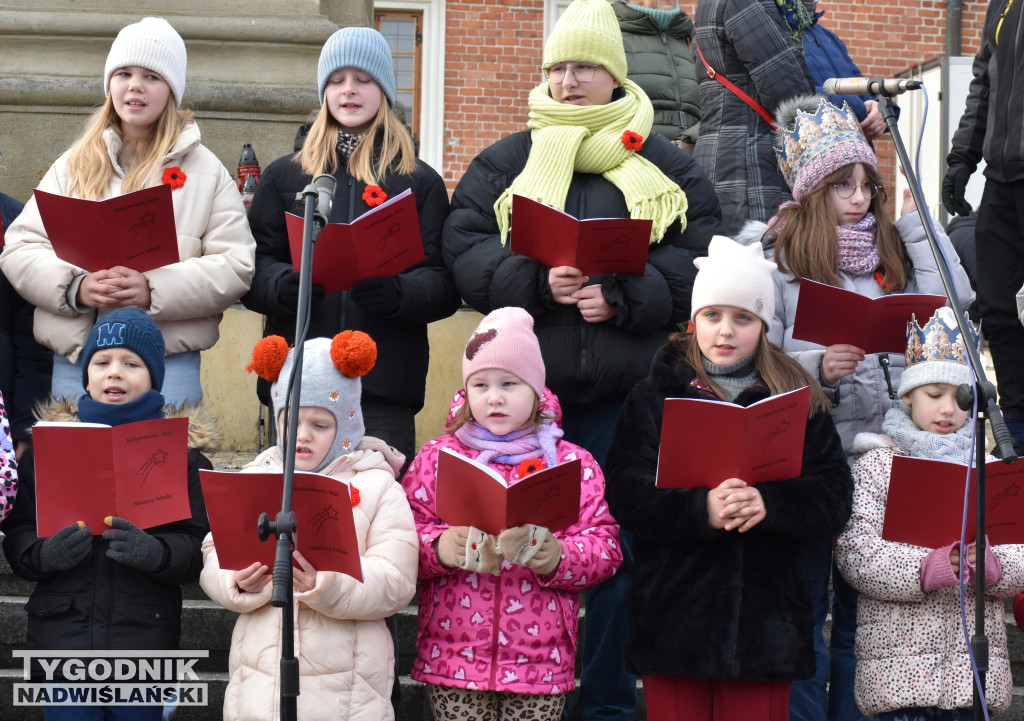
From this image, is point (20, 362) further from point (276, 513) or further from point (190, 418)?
point (276, 513)

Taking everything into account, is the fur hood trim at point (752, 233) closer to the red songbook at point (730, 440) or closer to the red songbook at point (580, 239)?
the red songbook at point (580, 239)

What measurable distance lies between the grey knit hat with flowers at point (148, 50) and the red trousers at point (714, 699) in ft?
8.19

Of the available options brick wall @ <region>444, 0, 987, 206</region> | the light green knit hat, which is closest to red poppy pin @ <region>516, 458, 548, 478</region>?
the light green knit hat

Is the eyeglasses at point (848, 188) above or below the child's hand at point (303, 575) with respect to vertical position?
above

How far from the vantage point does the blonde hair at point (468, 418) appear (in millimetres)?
3647

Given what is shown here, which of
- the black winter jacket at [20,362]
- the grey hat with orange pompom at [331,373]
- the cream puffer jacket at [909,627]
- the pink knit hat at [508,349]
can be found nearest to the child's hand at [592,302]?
the pink knit hat at [508,349]

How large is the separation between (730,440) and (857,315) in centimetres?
88

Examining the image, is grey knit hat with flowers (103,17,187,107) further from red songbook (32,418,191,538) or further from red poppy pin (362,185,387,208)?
red songbook (32,418,191,538)

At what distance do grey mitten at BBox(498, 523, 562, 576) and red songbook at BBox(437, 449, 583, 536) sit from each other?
7cm

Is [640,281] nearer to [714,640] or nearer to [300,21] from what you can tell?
[714,640]

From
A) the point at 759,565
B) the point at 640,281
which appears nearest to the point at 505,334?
the point at 640,281

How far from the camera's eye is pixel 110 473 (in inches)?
130

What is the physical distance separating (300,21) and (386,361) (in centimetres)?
258

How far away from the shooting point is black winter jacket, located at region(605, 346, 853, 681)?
3.33 metres
